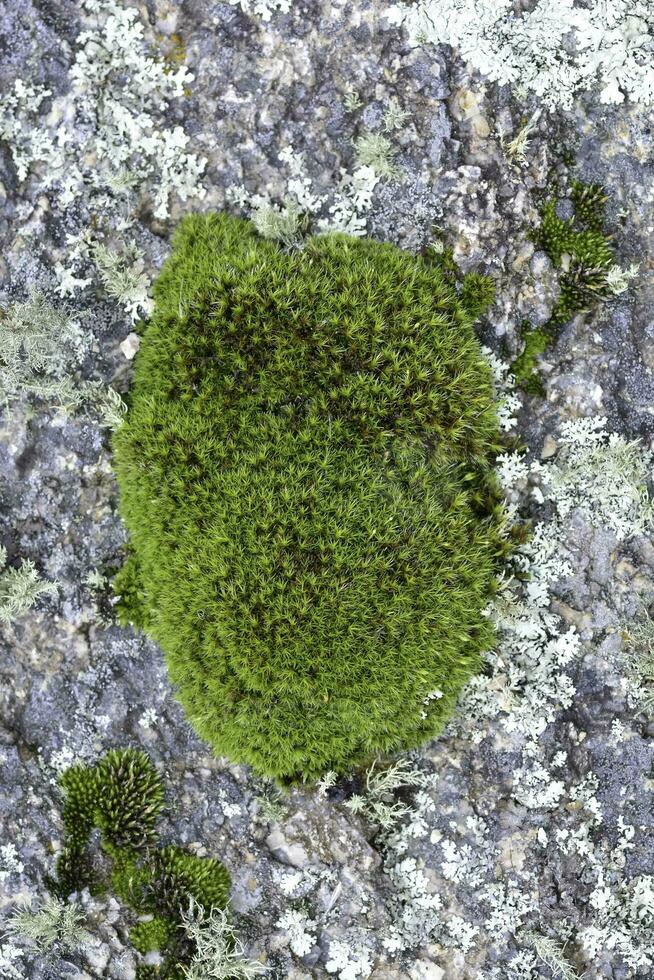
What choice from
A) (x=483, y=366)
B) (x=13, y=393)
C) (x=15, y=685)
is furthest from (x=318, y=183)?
(x=15, y=685)

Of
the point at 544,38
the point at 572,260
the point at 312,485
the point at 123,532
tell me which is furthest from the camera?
the point at 123,532

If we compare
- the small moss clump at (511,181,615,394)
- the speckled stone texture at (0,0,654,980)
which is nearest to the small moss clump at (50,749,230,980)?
the speckled stone texture at (0,0,654,980)

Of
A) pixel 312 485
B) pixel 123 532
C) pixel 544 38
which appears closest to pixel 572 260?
pixel 544 38

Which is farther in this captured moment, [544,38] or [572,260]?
[572,260]

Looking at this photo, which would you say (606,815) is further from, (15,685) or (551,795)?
(15,685)

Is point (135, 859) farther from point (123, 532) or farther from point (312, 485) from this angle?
point (312, 485)

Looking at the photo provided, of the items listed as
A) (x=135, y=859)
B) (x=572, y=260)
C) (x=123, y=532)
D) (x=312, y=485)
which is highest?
(x=572, y=260)

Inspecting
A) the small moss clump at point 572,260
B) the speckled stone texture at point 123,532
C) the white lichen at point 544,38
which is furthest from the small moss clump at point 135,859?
the white lichen at point 544,38

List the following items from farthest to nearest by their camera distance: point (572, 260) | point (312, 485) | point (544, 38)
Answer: point (572, 260) → point (544, 38) → point (312, 485)

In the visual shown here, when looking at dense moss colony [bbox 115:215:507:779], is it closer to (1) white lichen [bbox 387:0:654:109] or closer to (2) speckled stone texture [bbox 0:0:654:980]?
(2) speckled stone texture [bbox 0:0:654:980]
